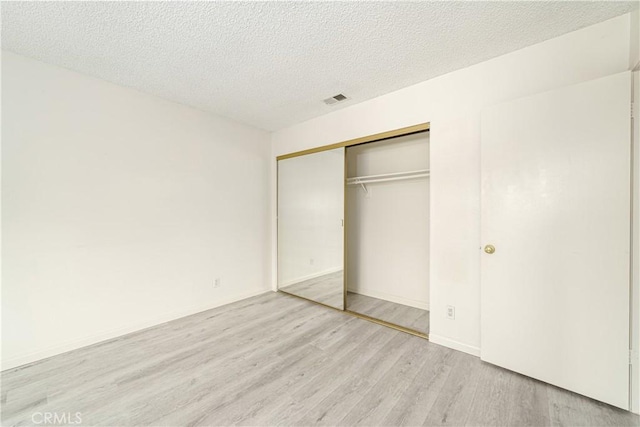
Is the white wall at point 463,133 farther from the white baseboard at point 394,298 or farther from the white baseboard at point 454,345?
the white baseboard at point 394,298

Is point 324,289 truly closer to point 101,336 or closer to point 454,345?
point 454,345

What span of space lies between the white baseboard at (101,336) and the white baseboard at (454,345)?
8.39 feet

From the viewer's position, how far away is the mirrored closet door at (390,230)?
3.16 meters

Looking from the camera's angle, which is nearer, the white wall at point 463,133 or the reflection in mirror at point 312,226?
the white wall at point 463,133

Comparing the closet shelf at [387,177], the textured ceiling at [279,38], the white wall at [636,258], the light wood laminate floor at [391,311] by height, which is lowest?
the light wood laminate floor at [391,311]

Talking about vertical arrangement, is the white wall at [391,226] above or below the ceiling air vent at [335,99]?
below

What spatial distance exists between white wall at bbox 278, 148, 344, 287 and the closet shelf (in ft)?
1.40

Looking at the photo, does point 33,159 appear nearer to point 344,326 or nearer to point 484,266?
point 344,326

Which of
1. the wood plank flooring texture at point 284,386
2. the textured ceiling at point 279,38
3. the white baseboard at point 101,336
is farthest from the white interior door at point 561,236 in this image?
the white baseboard at point 101,336

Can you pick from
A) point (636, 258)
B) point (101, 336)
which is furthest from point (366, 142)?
point (101, 336)

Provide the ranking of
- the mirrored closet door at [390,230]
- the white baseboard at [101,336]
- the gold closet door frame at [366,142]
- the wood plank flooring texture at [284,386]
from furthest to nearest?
the mirrored closet door at [390,230] < the gold closet door frame at [366,142] < the white baseboard at [101,336] < the wood plank flooring texture at [284,386]

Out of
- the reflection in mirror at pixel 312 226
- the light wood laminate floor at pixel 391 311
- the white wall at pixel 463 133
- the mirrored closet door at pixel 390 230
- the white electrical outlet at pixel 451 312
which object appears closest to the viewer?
the white wall at pixel 463 133

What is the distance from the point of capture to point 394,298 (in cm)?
345

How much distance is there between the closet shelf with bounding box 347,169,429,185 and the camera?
303 centimetres
